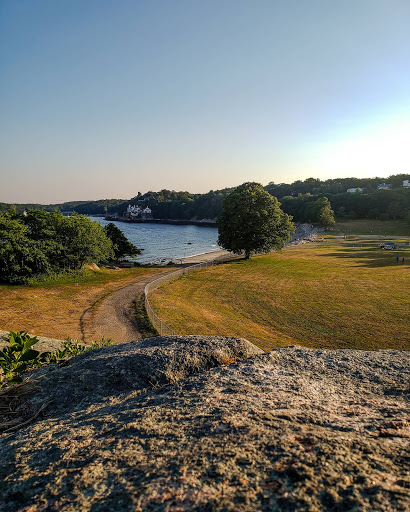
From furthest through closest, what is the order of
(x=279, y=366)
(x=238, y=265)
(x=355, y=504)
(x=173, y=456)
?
(x=238, y=265) → (x=279, y=366) → (x=173, y=456) → (x=355, y=504)

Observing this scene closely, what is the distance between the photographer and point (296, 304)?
2809 centimetres

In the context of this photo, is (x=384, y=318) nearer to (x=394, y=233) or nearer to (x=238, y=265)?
(x=238, y=265)

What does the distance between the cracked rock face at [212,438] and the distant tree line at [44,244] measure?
103 feet

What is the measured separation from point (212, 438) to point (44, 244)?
3563 centimetres

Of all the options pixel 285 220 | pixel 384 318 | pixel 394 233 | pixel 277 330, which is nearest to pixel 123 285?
pixel 277 330

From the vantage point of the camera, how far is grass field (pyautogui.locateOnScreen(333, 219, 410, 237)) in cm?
9967

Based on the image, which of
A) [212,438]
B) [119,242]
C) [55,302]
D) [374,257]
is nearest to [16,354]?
[212,438]

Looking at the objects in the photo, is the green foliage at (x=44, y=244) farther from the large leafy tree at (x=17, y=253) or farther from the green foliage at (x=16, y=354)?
the green foliage at (x=16, y=354)

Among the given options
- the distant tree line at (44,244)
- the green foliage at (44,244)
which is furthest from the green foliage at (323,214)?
the green foliage at (44,244)

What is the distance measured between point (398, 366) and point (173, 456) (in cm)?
402

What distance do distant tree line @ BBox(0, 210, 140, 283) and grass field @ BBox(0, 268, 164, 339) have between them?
175 cm

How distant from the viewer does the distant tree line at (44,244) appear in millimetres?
30625

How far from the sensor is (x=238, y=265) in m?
48.5

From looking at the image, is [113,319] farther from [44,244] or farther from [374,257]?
[374,257]
